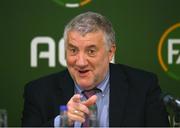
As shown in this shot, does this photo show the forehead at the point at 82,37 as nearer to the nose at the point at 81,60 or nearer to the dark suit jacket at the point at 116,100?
the nose at the point at 81,60

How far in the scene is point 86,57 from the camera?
193 cm

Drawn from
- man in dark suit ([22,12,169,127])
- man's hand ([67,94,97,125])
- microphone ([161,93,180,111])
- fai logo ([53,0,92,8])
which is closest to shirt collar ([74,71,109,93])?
man in dark suit ([22,12,169,127])

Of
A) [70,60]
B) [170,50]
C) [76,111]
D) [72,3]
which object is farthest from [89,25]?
[170,50]

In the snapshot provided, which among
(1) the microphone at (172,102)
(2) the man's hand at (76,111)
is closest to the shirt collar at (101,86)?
(2) the man's hand at (76,111)

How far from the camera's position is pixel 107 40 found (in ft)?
6.56

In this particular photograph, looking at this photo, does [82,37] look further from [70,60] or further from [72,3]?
[72,3]

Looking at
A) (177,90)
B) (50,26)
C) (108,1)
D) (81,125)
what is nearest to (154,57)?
(177,90)

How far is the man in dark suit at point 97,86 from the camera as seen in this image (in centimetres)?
193

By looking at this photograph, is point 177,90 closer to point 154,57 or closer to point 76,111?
point 154,57

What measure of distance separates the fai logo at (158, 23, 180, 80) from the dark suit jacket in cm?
57

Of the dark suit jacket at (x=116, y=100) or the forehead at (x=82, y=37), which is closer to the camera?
the forehead at (x=82, y=37)

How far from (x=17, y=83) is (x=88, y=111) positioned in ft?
3.49

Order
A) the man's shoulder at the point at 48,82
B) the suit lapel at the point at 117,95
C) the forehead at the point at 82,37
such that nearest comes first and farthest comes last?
1. the forehead at the point at 82,37
2. the suit lapel at the point at 117,95
3. the man's shoulder at the point at 48,82

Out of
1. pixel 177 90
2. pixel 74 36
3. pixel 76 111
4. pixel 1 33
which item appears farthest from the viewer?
pixel 177 90
